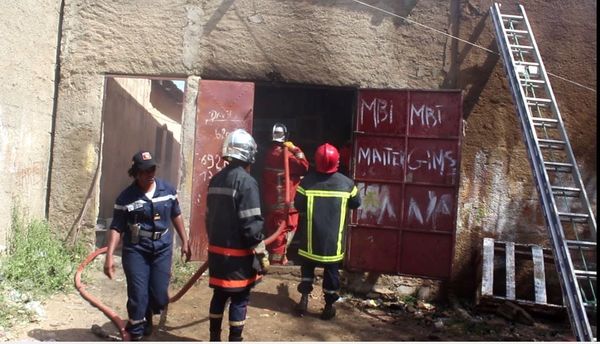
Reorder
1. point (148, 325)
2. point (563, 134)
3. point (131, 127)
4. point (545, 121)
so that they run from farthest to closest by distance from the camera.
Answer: point (131, 127) → point (545, 121) → point (563, 134) → point (148, 325)

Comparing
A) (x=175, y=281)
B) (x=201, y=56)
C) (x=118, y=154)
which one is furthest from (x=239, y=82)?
(x=118, y=154)

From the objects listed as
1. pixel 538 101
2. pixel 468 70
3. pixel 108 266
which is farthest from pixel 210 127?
pixel 538 101

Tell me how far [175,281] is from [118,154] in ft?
13.0

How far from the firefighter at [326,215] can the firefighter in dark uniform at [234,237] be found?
3.96ft

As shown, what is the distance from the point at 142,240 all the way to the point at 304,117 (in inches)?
211

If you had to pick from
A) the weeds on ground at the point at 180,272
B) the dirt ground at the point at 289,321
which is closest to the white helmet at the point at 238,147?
the dirt ground at the point at 289,321

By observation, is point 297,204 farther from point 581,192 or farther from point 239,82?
point 581,192

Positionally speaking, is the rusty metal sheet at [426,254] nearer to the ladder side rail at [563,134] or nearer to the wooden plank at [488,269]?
the wooden plank at [488,269]

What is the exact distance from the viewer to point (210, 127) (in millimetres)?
6273

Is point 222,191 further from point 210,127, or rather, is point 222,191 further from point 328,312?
point 210,127

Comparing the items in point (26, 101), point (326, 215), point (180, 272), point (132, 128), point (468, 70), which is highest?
point (468, 70)

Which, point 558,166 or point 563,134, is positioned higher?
point 563,134

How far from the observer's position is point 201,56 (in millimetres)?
6363

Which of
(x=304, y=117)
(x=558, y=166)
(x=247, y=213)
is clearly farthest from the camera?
(x=304, y=117)
